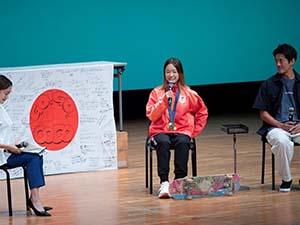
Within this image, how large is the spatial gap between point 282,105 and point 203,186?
833 mm

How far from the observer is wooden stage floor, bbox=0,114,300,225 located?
20.3 feet

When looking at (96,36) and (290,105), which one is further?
(96,36)

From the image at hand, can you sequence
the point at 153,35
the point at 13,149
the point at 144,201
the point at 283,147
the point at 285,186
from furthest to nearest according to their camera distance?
1. the point at 153,35
2. the point at 285,186
3. the point at 283,147
4. the point at 144,201
5. the point at 13,149

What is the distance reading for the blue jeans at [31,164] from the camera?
6348mm

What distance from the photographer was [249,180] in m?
7.43

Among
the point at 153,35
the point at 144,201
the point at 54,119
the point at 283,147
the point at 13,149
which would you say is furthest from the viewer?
the point at 153,35

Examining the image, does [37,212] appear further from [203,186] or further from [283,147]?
[283,147]

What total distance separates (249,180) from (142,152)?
65.1 inches

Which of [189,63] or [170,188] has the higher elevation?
[189,63]

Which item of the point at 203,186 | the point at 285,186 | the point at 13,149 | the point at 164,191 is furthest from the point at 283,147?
the point at 13,149

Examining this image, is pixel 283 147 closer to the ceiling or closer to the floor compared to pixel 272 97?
closer to the floor

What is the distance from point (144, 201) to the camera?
6.75 metres

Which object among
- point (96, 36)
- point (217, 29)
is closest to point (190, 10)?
point (217, 29)

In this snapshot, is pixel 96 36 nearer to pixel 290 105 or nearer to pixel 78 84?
pixel 78 84
